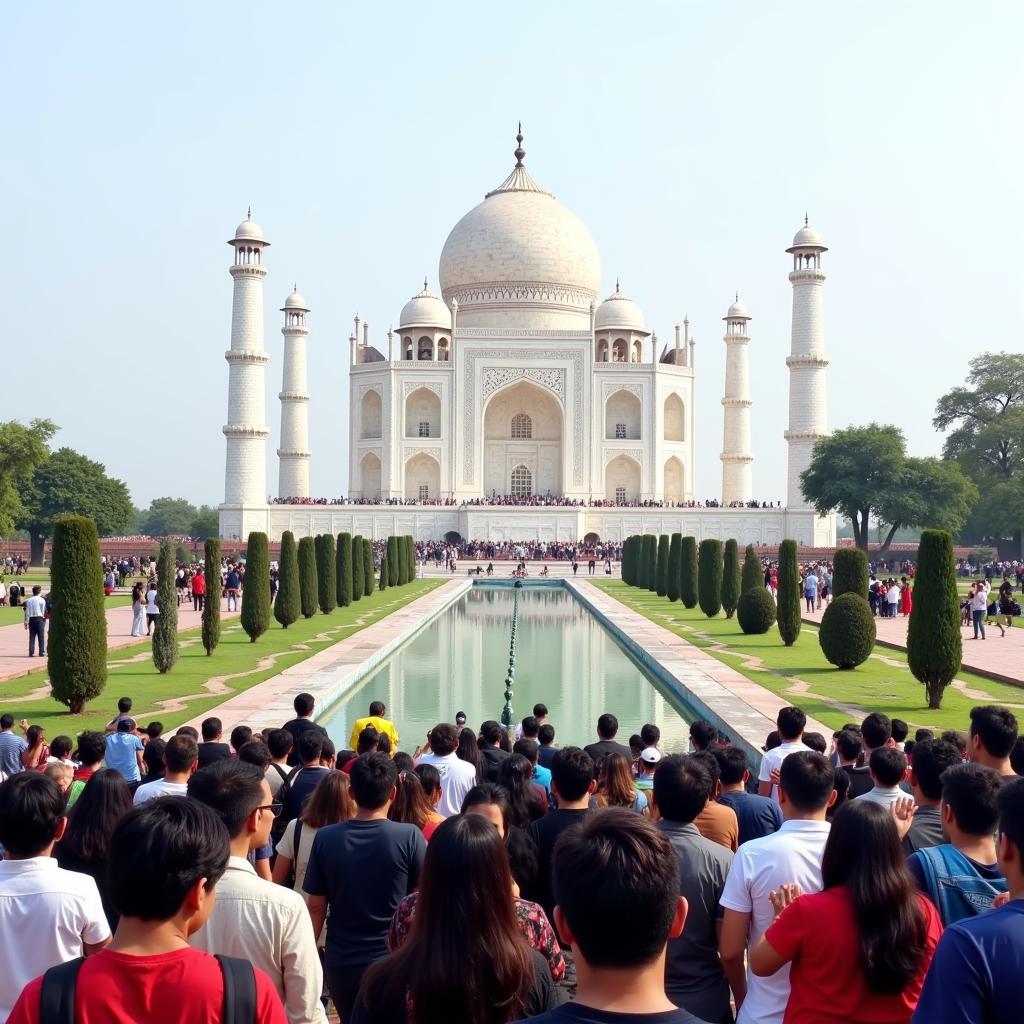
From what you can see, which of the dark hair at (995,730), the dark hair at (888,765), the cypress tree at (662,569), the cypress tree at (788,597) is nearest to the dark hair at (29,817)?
the dark hair at (888,765)

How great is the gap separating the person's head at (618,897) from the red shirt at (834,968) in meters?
0.57

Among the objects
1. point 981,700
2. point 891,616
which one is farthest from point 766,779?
point 891,616

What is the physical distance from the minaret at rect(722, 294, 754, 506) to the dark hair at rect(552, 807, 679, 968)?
37484 millimetres

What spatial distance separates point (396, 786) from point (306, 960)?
0.99 meters

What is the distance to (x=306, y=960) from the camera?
2105mm

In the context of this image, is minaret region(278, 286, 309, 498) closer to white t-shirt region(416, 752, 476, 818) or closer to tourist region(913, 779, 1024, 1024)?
white t-shirt region(416, 752, 476, 818)

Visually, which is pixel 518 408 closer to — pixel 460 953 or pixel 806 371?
pixel 806 371

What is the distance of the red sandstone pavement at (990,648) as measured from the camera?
35.7ft

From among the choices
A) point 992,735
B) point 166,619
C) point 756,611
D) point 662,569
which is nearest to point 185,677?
point 166,619

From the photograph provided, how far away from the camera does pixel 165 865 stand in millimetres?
1644

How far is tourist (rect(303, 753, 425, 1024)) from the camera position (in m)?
2.54

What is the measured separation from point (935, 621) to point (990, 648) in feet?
15.0

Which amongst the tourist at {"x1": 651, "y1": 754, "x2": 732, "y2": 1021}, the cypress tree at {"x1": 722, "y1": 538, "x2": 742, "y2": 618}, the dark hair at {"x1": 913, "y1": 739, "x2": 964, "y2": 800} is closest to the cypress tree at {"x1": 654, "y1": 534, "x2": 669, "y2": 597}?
the cypress tree at {"x1": 722, "y1": 538, "x2": 742, "y2": 618}

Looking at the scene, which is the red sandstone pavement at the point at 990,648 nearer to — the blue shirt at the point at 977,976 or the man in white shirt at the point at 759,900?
the man in white shirt at the point at 759,900
